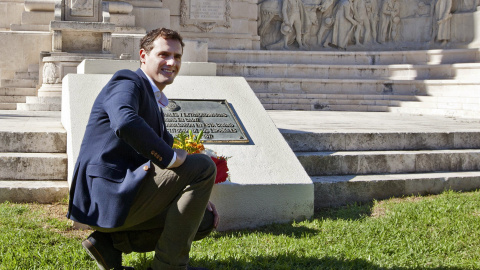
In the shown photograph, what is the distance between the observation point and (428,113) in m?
12.7

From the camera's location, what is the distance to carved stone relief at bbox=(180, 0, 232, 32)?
51.2 ft

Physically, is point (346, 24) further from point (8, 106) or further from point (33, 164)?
point (33, 164)

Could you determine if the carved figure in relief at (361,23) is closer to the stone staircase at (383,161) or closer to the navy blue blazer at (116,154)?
the stone staircase at (383,161)

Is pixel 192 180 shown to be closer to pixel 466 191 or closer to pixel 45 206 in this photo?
pixel 45 206

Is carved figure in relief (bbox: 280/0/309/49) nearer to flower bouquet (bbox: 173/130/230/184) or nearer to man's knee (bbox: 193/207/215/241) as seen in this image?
flower bouquet (bbox: 173/130/230/184)

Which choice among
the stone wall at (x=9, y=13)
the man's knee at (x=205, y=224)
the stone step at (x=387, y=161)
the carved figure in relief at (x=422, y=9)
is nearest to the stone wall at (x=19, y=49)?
the stone wall at (x=9, y=13)

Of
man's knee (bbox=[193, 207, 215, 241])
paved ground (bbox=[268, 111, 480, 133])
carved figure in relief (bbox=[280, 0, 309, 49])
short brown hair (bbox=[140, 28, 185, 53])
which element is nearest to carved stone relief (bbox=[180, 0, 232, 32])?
carved figure in relief (bbox=[280, 0, 309, 49])

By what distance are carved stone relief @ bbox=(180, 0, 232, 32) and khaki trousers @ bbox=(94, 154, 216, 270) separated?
513 inches

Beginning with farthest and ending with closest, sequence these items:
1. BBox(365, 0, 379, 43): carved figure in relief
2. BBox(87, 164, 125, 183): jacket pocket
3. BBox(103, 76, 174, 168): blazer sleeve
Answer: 1. BBox(365, 0, 379, 43): carved figure in relief
2. BBox(87, 164, 125, 183): jacket pocket
3. BBox(103, 76, 174, 168): blazer sleeve

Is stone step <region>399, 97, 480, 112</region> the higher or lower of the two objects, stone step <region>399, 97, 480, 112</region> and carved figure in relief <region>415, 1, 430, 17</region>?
the lower

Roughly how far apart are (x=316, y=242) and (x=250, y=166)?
43.1 inches

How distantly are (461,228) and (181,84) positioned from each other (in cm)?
312

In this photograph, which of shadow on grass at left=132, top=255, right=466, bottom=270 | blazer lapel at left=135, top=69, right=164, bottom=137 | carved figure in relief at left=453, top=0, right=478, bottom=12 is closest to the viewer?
blazer lapel at left=135, top=69, right=164, bottom=137

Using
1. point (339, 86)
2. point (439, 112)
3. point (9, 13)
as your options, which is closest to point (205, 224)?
point (439, 112)
